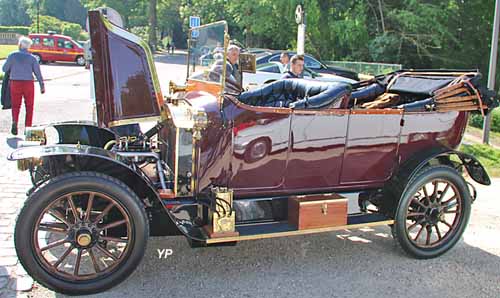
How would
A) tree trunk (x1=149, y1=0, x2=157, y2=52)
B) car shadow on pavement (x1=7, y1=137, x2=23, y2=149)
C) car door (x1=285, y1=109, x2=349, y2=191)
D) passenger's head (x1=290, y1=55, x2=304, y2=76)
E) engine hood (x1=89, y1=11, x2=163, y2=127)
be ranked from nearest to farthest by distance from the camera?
1. engine hood (x1=89, y1=11, x2=163, y2=127)
2. car door (x1=285, y1=109, x2=349, y2=191)
3. passenger's head (x1=290, y1=55, x2=304, y2=76)
4. car shadow on pavement (x1=7, y1=137, x2=23, y2=149)
5. tree trunk (x1=149, y1=0, x2=157, y2=52)

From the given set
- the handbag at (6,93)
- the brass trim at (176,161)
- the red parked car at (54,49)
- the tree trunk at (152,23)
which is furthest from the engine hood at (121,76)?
the tree trunk at (152,23)

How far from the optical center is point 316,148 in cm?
377

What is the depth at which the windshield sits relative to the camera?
379 cm

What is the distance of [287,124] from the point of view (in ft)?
11.8

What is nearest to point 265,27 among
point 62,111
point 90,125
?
point 62,111

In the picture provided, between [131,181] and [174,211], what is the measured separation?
1.24ft

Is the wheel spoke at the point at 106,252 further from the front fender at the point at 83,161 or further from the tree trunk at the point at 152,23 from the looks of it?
the tree trunk at the point at 152,23

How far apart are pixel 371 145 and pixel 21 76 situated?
21.2ft

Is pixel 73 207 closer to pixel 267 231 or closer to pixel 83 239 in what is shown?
pixel 83 239

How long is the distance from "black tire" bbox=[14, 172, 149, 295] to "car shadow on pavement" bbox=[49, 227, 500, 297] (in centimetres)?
13

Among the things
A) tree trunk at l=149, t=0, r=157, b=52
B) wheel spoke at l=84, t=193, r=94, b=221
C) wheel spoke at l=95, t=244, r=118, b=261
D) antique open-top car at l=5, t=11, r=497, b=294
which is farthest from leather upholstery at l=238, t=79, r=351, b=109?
tree trunk at l=149, t=0, r=157, b=52

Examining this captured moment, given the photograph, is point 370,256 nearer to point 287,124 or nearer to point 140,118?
point 287,124

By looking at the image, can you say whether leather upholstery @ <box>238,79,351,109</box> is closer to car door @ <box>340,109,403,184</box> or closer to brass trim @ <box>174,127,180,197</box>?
car door @ <box>340,109,403,184</box>

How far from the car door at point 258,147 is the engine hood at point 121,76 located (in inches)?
30.5
